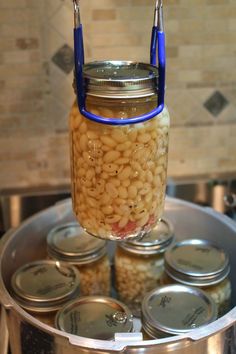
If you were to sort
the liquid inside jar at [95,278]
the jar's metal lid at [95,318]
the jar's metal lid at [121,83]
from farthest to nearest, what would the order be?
the liquid inside jar at [95,278] → the jar's metal lid at [95,318] → the jar's metal lid at [121,83]

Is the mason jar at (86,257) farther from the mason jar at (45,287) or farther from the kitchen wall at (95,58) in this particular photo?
the kitchen wall at (95,58)

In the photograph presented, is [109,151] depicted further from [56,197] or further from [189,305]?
[56,197]

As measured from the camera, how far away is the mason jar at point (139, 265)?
0.69 meters

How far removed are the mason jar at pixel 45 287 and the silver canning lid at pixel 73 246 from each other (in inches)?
1.0

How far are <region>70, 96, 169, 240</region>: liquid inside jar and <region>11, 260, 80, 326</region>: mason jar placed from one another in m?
0.14

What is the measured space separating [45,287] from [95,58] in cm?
36

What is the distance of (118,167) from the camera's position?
0.47 m

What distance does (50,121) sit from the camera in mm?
804

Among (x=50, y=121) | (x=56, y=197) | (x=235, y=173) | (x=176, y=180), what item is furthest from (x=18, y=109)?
(x=235, y=173)

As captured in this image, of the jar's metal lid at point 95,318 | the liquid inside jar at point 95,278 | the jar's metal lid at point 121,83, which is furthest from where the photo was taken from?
the liquid inside jar at point 95,278

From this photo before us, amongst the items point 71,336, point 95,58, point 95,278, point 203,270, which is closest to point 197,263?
point 203,270

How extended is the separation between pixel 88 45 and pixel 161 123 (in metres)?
0.33

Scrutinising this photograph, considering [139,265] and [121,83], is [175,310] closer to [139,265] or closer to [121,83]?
[139,265]

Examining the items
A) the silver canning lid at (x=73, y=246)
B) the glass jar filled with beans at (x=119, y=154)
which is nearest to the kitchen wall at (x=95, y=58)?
the silver canning lid at (x=73, y=246)
